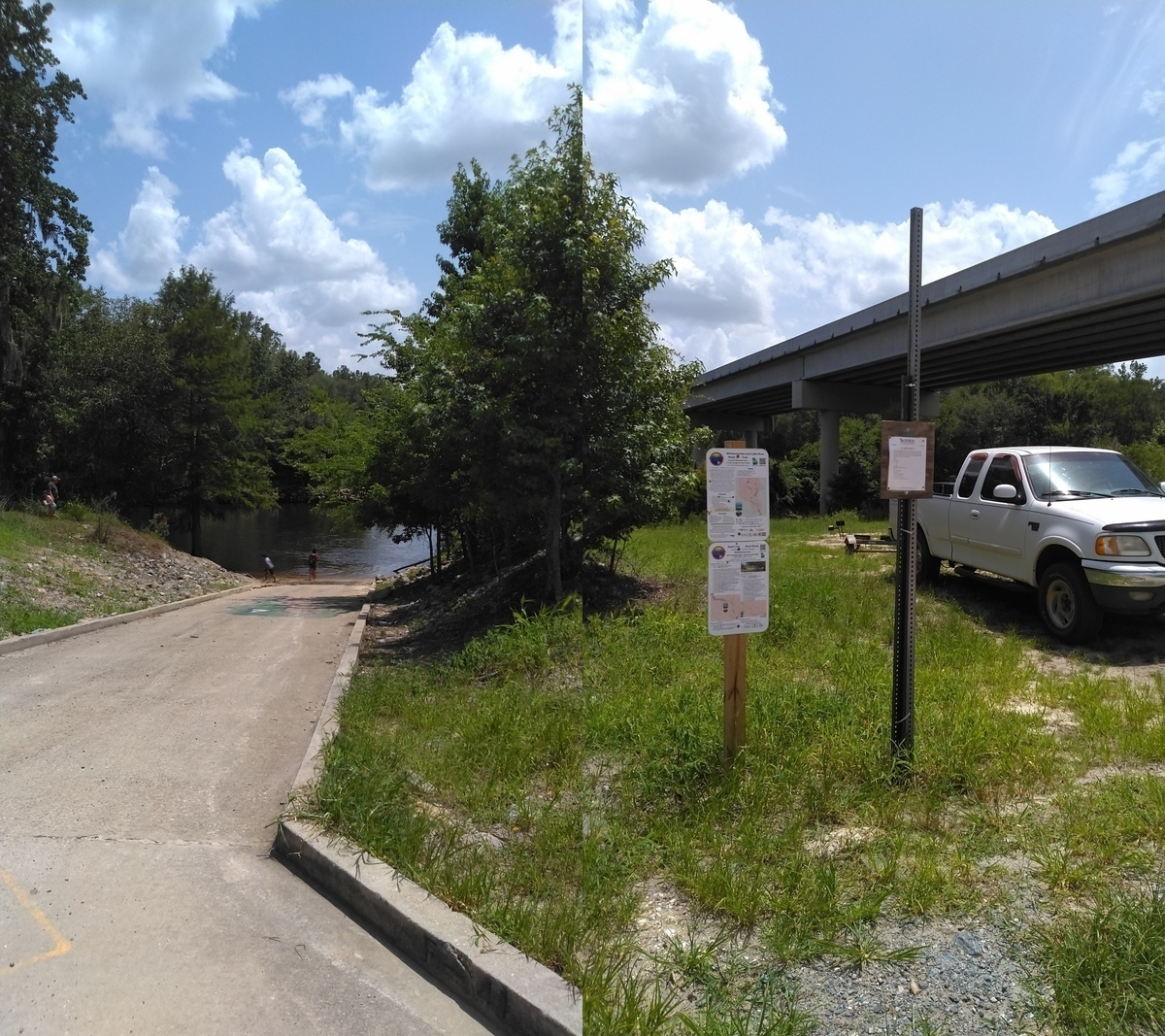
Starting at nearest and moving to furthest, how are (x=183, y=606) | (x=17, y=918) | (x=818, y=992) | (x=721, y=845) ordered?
(x=818, y=992) → (x=17, y=918) → (x=721, y=845) → (x=183, y=606)

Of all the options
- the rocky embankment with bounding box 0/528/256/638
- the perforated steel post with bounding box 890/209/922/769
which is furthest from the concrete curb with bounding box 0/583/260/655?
the perforated steel post with bounding box 890/209/922/769

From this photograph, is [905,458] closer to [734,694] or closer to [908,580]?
[908,580]

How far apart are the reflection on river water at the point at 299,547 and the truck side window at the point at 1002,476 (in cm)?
2283

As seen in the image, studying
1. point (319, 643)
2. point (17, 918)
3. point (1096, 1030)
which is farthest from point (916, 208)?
point (319, 643)

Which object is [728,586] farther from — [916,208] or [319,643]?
[319,643]

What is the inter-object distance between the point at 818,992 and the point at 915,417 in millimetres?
3190

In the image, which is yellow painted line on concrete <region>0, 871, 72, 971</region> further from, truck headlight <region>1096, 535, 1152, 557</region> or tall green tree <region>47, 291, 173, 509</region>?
tall green tree <region>47, 291, 173, 509</region>

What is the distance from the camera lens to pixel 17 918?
399 centimetres

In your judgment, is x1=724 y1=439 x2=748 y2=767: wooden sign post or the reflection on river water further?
the reflection on river water

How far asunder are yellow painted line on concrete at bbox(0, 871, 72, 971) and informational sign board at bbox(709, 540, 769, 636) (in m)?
3.36

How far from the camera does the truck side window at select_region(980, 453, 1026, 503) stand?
31.7ft

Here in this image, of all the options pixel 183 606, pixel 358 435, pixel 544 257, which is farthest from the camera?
pixel 358 435

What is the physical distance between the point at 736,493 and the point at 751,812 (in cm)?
Result: 172

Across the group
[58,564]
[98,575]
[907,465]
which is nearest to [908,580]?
[907,465]
